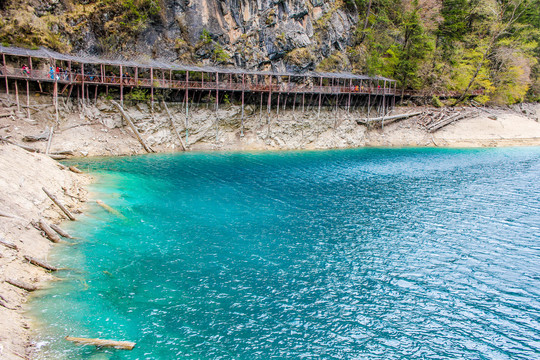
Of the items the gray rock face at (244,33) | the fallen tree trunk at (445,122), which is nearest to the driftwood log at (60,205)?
the gray rock face at (244,33)

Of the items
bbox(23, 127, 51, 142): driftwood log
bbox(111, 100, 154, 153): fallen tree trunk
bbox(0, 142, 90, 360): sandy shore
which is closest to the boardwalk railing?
bbox(111, 100, 154, 153): fallen tree trunk

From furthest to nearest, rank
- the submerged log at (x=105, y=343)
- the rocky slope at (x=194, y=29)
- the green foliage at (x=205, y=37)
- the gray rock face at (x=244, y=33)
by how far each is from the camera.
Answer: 1. the green foliage at (x=205, y=37)
2. the gray rock face at (x=244, y=33)
3. the rocky slope at (x=194, y=29)
4. the submerged log at (x=105, y=343)

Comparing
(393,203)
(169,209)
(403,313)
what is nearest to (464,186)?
(393,203)

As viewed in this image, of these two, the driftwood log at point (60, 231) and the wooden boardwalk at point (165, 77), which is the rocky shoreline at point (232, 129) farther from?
the driftwood log at point (60, 231)

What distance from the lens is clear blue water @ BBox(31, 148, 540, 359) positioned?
12883 millimetres

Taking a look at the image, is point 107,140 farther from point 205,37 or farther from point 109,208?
point 109,208

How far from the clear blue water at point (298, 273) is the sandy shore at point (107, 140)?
4.31ft

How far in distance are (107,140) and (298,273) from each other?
37514 mm

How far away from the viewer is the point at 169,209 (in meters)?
26.3

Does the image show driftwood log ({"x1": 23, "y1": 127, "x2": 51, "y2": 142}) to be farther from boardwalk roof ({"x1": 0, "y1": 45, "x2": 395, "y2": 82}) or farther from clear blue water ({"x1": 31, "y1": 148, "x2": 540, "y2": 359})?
clear blue water ({"x1": 31, "y1": 148, "x2": 540, "y2": 359})

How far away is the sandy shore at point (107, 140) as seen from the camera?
15688 mm

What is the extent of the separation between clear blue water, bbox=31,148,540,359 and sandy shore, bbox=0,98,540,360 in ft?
4.31

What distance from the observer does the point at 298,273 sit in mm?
17578

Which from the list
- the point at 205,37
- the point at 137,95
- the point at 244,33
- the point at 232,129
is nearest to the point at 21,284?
the point at 137,95
